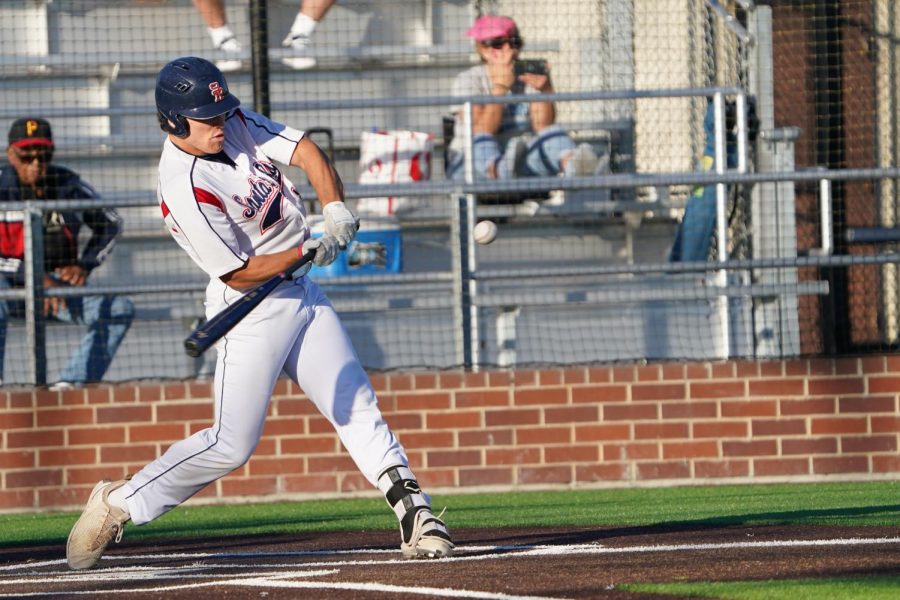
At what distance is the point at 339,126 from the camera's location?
11.9 meters

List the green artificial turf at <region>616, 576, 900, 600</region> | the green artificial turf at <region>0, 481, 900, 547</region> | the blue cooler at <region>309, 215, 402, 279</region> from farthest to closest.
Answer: the blue cooler at <region>309, 215, 402, 279</region>, the green artificial turf at <region>0, 481, 900, 547</region>, the green artificial turf at <region>616, 576, 900, 600</region>

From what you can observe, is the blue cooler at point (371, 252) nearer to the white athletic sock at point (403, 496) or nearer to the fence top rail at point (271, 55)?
the fence top rail at point (271, 55)

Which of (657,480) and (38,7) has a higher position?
(38,7)

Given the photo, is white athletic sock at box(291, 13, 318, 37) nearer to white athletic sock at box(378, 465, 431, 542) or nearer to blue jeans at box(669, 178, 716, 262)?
blue jeans at box(669, 178, 716, 262)

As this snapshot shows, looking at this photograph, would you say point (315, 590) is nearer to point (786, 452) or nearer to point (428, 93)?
point (786, 452)

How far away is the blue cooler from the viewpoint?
9.98m

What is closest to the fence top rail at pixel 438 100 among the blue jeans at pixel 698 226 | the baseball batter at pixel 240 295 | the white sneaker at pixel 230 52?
the blue jeans at pixel 698 226

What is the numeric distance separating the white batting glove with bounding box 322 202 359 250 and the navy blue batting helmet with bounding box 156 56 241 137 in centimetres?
52

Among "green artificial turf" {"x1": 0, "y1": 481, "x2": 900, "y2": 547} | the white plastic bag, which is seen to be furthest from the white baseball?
the white plastic bag

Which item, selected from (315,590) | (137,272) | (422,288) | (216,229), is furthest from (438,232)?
(315,590)

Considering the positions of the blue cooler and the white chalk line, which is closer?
the white chalk line

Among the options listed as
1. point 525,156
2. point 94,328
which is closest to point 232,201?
point 94,328

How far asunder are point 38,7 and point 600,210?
16.7 feet

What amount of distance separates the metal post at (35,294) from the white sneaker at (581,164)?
11.9ft
